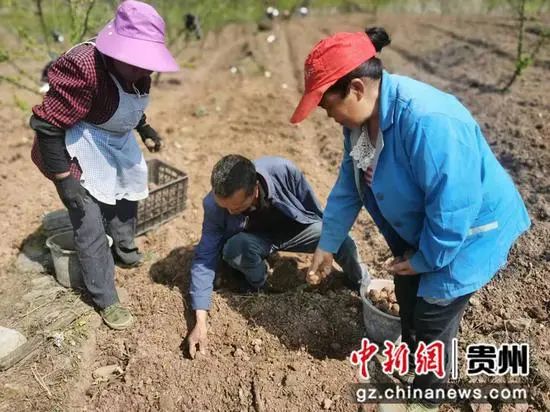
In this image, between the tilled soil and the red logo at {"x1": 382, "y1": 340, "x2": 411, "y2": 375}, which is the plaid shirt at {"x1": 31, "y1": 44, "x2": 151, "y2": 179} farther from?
the red logo at {"x1": 382, "y1": 340, "x2": 411, "y2": 375}

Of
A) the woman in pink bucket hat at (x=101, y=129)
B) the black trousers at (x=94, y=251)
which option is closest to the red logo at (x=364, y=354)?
the woman in pink bucket hat at (x=101, y=129)

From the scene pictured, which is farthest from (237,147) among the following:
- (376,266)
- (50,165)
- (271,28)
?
(271,28)

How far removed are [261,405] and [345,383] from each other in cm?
45

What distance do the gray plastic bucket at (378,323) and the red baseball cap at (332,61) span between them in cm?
135

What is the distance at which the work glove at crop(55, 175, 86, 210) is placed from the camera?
105 inches

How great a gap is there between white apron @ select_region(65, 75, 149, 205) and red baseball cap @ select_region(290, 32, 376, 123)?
1322mm

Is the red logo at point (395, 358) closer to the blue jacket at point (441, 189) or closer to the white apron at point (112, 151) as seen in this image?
the blue jacket at point (441, 189)

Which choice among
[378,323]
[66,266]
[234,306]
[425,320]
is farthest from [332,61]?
[66,266]

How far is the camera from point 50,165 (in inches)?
104

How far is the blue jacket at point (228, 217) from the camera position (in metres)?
2.85

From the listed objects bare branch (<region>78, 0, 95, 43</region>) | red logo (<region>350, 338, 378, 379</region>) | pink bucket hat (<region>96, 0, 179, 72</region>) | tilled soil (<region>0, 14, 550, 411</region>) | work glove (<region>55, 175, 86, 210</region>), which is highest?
pink bucket hat (<region>96, 0, 179, 72</region>)

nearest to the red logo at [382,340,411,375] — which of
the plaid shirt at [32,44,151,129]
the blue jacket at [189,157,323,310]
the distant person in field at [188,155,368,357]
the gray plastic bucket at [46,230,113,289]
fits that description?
the distant person in field at [188,155,368,357]

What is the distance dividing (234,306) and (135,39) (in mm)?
1602

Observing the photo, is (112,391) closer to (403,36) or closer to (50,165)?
Answer: (50,165)
